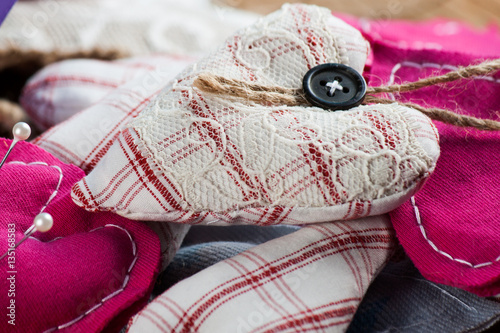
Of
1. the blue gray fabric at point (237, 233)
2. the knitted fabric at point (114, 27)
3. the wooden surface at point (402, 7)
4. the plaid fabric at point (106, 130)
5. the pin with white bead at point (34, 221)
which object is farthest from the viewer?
the wooden surface at point (402, 7)

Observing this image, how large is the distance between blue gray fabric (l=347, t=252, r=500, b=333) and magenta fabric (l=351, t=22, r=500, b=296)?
7cm

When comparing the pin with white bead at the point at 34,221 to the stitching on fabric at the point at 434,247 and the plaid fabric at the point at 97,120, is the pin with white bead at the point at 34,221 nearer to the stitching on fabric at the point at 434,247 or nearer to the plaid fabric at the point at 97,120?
the plaid fabric at the point at 97,120

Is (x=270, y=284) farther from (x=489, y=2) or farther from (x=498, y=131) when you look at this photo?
(x=489, y=2)

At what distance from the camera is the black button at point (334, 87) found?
45 centimetres

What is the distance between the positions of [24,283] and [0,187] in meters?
0.10

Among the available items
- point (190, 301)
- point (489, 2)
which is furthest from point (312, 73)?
point (489, 2)

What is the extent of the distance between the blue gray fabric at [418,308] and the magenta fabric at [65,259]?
0.22m

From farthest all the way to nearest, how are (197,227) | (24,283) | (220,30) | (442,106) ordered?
(220,30), (197,227), (442,106), (24,283)

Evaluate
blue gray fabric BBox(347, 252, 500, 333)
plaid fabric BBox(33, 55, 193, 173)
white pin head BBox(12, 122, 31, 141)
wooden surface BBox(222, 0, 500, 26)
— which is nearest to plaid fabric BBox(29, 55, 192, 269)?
plaid fabric BBox(33, 55, 193, 173)

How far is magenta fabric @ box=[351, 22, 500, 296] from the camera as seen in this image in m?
0.41

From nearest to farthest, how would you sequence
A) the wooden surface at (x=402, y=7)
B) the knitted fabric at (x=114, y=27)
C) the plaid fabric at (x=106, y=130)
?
the plaid fabric at (x=106, y=130)
the knitted fabric at (x=114, y=27)
the wooden surface at (x=402, y=7)

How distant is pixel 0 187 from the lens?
0.45 metres

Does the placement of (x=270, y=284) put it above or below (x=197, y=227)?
above

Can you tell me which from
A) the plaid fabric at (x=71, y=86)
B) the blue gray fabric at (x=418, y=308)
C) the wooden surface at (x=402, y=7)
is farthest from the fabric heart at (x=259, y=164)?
the wooden surface at (x=402, y=7)
